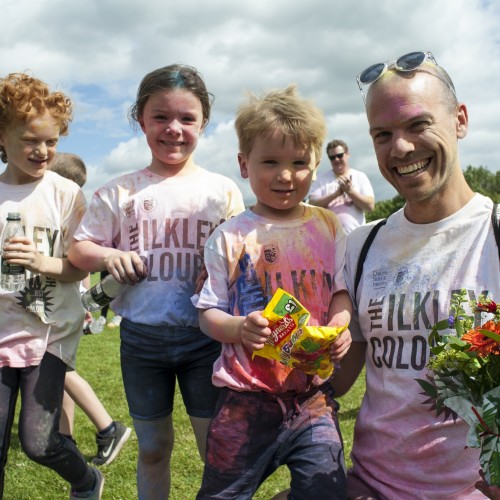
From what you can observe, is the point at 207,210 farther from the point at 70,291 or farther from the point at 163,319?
the point at 70,291

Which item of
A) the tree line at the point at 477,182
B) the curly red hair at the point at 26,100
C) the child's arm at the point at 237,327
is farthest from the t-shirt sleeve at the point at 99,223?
the tree line at the point at 477,182

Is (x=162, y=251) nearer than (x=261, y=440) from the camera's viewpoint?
No

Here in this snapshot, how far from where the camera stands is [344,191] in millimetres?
8695

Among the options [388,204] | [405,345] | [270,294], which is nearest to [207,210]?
[270,294]

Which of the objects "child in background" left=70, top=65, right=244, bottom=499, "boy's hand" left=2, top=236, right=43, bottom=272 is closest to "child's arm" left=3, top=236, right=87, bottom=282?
"boy's hand" left=2, top=236, right=43, bottom=272

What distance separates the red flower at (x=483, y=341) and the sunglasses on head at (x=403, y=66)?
3.34 ft

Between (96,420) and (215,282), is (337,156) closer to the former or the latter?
(96,420)

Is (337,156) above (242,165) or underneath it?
above

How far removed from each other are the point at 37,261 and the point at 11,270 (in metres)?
0.17

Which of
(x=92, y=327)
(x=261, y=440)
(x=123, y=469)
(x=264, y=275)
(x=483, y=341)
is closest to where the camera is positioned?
(x=483, y=341)

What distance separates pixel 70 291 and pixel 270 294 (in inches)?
56.6

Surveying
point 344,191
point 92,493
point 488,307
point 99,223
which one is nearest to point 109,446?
point 92,493

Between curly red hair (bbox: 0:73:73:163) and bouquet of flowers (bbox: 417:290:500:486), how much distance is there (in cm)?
240

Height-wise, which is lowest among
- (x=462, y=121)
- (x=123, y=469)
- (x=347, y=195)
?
(x=123, y=469)
